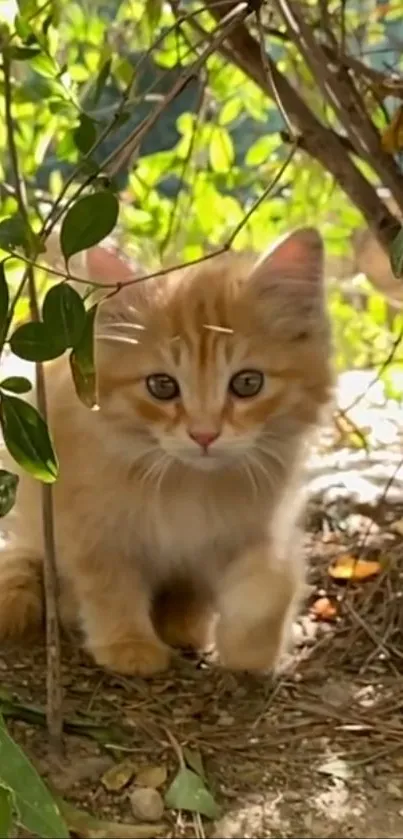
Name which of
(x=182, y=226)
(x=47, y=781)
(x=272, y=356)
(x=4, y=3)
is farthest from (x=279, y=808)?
(x=182, y=226)

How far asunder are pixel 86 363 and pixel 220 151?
3.67 feet

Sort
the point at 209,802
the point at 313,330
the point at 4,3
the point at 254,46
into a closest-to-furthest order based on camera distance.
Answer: the point at 209,802
the point at 4,3
the point at 313,330
the point at 254,46

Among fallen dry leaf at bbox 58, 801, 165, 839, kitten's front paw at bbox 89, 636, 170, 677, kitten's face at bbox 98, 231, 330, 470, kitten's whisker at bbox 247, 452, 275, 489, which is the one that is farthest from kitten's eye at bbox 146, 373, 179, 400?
fallen dry leaf at bbox 58, 801, 165, 839

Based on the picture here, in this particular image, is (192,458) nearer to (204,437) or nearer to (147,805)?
(204,437)

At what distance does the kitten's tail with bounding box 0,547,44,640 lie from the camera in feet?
4.13

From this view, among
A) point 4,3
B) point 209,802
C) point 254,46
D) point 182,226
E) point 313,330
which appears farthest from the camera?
point 182,226

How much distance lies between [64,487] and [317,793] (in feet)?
1.46

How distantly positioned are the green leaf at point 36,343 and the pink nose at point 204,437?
394 mm

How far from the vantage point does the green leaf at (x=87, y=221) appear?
0.80m

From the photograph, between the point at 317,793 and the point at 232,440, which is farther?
the point at 232,440

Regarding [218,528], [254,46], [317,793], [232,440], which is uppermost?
[254,46]

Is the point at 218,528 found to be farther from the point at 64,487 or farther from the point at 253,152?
the point at 253,152

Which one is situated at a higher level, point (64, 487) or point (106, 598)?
point (64, 487)

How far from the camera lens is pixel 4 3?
1.08 metres
